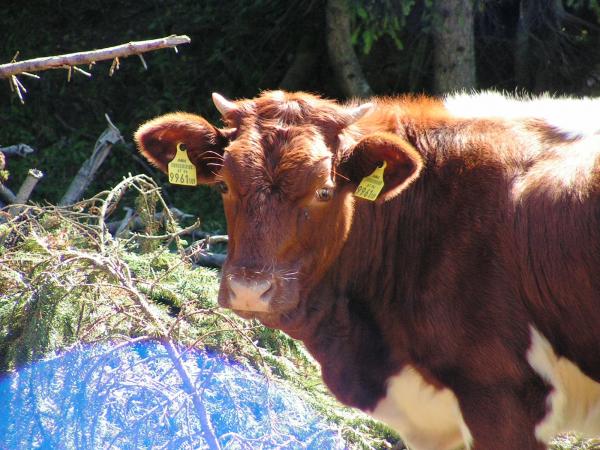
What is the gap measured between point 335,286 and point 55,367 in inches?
69.9

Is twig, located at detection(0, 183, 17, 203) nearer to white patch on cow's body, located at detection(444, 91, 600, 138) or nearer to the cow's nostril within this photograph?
the cow's nostril

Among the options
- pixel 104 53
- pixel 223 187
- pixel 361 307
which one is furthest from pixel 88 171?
pixel 361 307

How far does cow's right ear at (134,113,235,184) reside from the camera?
190 inches

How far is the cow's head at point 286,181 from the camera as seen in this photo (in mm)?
4238

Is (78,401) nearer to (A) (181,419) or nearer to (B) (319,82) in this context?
(A) (181,419)

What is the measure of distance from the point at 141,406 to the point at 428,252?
187cm

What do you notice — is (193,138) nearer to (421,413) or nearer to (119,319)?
(119,319)

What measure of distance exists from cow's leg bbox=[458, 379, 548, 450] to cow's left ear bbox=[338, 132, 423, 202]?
1.12 m

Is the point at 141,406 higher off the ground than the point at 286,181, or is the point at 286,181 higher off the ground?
the point at 286,181

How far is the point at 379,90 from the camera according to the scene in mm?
11695

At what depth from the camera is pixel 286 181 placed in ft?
14.1

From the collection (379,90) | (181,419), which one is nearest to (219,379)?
(181,419)

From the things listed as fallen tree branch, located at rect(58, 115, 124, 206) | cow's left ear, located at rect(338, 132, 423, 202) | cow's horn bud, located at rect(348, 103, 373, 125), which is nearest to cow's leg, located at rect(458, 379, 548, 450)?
cow's left ear, located at rect(338, 132, 423, 202)

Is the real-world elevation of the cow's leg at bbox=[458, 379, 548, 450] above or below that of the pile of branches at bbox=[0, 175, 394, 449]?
above
